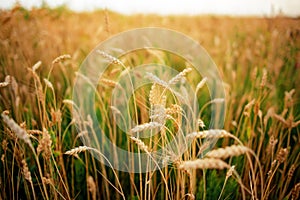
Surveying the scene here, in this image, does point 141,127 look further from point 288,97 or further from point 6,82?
point 288,97

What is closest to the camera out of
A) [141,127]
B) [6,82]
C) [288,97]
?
[141,127]

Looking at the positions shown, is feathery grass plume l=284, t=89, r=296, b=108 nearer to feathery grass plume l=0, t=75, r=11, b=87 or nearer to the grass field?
the grass field

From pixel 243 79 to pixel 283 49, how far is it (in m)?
0.34

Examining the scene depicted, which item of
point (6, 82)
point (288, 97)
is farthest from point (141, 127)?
point (288, 97)

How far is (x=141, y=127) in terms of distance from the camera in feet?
2.05

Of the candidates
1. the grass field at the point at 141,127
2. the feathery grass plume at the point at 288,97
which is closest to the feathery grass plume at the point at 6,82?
the grass field at the point at 141,127

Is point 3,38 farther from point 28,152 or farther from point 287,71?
point 287,71

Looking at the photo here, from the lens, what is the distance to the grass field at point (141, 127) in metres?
0.88

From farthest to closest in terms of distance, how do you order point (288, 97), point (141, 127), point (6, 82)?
point (288, 97)
point (6, 82)
point (141, 127)

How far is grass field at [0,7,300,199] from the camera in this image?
34.7 inches

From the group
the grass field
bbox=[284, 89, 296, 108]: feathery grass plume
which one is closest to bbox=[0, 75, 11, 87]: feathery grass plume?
the grass field

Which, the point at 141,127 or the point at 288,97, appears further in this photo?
the point at 288,97

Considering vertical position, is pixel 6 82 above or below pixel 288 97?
above

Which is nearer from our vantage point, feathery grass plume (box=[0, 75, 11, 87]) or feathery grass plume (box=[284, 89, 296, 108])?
feathery grass plume (box=[0, 75, 11, 87])
